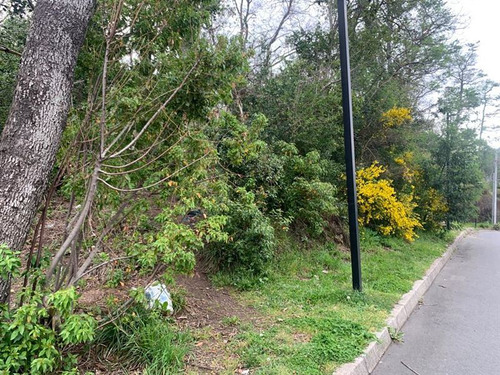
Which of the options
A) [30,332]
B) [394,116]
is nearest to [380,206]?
[394,116]

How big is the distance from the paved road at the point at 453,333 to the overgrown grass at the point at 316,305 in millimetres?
348

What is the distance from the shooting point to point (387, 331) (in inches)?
144

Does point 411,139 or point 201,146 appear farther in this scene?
point 411,139

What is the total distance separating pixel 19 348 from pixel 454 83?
2242 centimetres

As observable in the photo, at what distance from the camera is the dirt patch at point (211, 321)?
2832 mm

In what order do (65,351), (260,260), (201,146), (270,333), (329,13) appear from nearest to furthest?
(65,351)
(201,146)
(270,333)
(260,260)
(329,13)

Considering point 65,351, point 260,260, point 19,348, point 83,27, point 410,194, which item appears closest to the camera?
point 19,348

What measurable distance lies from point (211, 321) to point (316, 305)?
4.54 feet

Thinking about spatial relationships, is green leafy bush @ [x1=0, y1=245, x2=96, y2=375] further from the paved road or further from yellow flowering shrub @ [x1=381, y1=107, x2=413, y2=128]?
yellow flowering shrub @ [x1=381, y1=107, x2=413, y2=128]

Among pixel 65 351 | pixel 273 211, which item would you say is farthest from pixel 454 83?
pixel 65 351

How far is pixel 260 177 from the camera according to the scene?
5938 millimetres

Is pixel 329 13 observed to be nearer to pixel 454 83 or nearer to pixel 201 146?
pixel 201 146

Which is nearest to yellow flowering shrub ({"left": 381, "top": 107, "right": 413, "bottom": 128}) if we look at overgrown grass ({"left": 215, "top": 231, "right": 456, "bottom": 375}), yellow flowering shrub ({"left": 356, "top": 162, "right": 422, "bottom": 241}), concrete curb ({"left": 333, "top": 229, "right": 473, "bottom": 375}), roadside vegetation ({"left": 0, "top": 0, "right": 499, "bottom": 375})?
yellow flowering shrub ({"left": 356, "top": 162, "right": 422, "bottom": 241})

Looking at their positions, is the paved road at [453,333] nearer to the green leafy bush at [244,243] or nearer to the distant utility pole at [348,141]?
the distant utility pole at [348,141]
